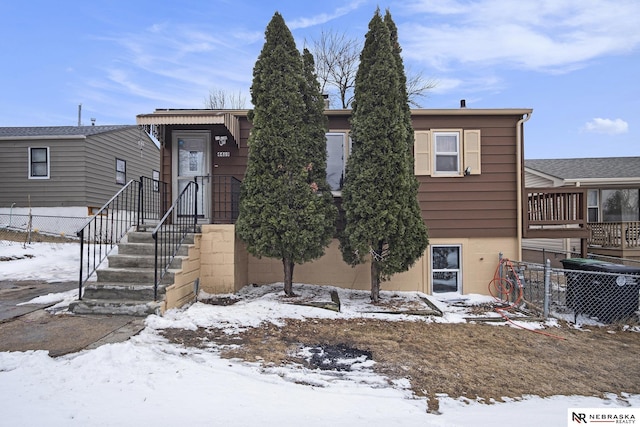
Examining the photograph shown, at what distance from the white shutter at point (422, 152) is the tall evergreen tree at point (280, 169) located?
2818mm

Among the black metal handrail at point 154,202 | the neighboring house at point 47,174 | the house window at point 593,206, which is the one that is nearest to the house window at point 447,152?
the black metal handrail at point 154,202

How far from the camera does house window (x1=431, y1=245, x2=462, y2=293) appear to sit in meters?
8.46

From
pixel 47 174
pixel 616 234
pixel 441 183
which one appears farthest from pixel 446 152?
pixel 47 174

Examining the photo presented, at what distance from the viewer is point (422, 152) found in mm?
8312

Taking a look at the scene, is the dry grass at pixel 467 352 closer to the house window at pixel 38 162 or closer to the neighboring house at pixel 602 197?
the neighboring house at pixel 602 197

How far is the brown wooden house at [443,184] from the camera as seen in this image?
819 centimetres

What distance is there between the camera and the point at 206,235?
6.75 metres

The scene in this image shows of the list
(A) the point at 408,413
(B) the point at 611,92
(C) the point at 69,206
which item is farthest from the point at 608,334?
(C) the point at 69,206

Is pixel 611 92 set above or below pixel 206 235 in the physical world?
above

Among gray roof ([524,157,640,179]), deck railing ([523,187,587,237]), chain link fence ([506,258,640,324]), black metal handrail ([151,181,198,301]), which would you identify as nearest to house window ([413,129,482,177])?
deck railing ([523,187,587,237])

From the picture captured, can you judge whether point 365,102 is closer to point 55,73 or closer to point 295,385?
point 295,385

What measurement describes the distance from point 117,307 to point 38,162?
1329cm

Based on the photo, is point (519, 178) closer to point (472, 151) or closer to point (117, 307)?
point (472, 151)

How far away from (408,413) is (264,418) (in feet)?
3.59
